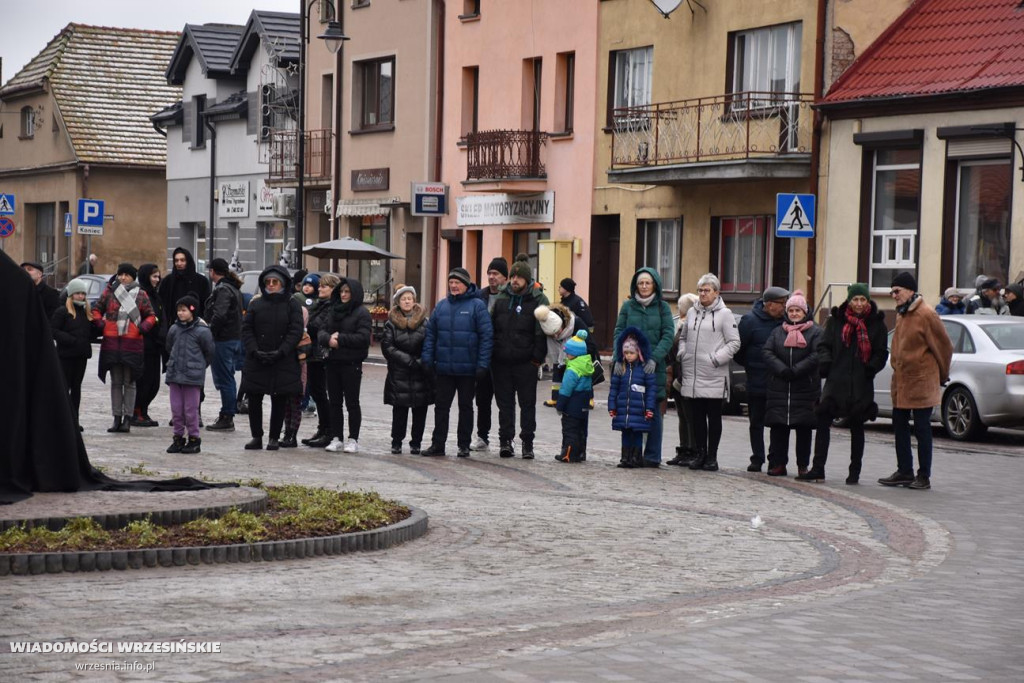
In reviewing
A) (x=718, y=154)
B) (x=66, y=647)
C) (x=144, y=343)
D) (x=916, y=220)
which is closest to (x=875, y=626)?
(x=66, y=647)

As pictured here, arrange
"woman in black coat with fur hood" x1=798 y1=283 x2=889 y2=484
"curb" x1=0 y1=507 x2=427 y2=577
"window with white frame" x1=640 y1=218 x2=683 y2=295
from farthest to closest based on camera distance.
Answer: "window with white frame" x1=640 y1=218 x2=683 y2=295 < "woman in black coat with fur hood" x1=798 y1=283 x2=889 y2=484 < "curb" x1=0 y1=507 x2=427 y2=577

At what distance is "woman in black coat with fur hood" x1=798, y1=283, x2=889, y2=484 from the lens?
15.9 meters

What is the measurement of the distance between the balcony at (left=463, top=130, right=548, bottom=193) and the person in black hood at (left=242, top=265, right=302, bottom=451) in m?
21.9

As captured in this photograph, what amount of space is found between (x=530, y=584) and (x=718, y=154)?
76.6 ft

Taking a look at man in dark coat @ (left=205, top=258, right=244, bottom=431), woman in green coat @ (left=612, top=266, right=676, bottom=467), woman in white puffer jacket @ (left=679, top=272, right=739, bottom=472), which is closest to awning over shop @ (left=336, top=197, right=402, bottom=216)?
man in dark coat @ (left=205, top=258, right=244, bottom=431)

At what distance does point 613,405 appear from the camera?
16906 mm

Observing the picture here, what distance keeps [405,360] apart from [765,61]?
17.2 m

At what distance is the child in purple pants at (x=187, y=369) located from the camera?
55.1 feet

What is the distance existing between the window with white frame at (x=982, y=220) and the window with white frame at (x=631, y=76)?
28.8 feet

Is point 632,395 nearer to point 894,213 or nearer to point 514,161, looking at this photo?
point 894,213

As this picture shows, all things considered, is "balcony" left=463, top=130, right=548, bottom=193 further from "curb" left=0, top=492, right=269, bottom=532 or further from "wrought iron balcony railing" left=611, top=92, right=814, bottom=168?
"curb" left=0, top=492, right=269, bottom=532

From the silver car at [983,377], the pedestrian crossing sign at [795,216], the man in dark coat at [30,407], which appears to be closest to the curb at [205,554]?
the man in dark coat at [30,407]

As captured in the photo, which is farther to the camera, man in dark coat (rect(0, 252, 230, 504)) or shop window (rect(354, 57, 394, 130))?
shop window (rect(354, 57, 394, 130))

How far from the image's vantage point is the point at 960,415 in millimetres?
21375
